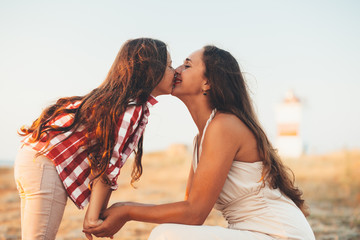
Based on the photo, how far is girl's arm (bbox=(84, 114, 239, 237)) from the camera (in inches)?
86.6

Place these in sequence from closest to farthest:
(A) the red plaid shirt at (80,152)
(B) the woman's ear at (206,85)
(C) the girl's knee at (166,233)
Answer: (C) the girl's knee at (166,233), (A) the red plaid shirt at (80,152), (B) the woman's ear at (206,85)

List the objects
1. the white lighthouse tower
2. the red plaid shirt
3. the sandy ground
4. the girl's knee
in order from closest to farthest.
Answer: the girl's knee → the red plaid shirt → the sandy ground → the white lighthouse tower

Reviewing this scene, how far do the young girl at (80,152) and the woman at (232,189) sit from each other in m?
0.26

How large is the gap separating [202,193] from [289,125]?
1865 cm

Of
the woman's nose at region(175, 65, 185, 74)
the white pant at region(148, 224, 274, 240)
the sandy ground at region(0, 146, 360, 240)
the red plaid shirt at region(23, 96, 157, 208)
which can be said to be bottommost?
the sandy ground at region(0, 146, 360, 240)

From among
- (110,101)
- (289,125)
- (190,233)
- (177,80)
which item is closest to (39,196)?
(110,101)

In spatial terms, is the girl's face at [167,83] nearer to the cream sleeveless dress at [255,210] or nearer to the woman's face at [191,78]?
the woman's face at [191,78]

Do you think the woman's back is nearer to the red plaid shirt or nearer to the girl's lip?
the red plaid shirt

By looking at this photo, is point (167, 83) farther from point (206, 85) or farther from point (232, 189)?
point (232, 189)

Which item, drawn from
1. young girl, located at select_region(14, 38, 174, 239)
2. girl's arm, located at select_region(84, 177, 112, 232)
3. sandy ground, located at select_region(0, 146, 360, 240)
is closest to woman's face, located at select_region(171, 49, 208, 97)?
young girl, located at select_region(14, 38, 174, 239)

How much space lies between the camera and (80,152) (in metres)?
2.39

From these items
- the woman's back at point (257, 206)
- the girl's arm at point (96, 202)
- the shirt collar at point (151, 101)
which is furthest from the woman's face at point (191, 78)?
the girl's arm at point (96, 202)

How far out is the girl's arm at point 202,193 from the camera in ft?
7.22

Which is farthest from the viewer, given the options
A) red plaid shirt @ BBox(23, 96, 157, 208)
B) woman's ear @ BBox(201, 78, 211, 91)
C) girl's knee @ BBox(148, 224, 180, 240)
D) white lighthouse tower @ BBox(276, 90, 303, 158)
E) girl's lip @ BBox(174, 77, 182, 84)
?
white lighthouse tower @ BBox(276, 90, 303, 158)
